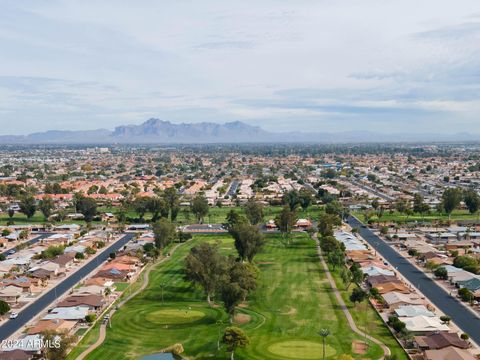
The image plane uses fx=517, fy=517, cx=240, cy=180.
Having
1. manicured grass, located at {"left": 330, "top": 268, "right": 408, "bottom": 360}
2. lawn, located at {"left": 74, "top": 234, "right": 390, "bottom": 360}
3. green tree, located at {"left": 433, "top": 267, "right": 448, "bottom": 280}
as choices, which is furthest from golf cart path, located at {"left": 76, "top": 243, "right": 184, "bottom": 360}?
green tree, located at {"left": 433, "top": 267, "right": 448, "bottom": 280}

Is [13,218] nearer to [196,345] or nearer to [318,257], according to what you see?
[318,257]

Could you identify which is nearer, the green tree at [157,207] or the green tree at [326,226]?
the green tree at [326,226]

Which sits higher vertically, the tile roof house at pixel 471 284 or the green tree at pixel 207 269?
the green tree at pixel 207 269

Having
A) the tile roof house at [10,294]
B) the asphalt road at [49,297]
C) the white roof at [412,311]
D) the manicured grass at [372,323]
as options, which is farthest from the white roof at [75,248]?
the white roof at [412,311]

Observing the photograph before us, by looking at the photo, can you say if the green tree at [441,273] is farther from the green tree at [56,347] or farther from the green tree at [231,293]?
the green tree at [56,347]

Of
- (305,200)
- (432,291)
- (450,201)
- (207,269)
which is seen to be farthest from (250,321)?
(450,201)

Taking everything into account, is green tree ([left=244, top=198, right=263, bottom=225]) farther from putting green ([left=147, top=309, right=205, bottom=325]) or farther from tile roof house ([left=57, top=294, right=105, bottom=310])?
tile roof house ([left=57, top=294, right=105, bottom=310])

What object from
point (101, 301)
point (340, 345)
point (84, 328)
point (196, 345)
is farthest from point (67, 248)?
point (340, 345)
